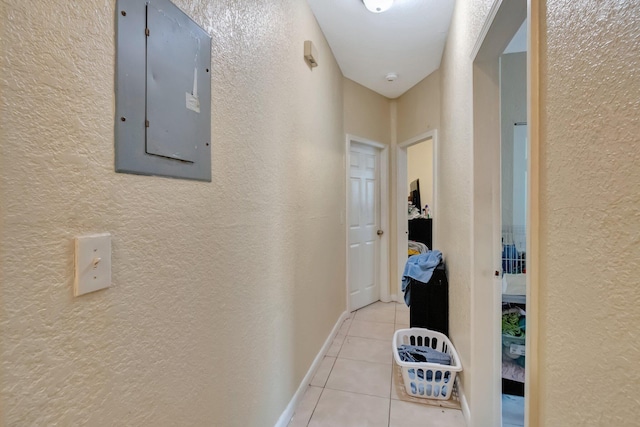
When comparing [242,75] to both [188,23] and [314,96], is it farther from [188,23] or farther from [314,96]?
[314,96]

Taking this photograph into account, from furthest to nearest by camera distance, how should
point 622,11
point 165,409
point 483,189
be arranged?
point 483,189 → point 165,409 → point 622,11

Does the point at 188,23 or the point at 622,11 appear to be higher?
the point at 188,23

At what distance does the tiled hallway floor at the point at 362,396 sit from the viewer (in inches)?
69.7

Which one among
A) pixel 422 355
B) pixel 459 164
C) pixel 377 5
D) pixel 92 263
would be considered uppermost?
pixel 377 5

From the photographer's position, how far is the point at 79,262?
0.63m

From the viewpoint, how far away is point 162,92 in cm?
86

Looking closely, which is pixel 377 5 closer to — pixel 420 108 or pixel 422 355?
pixel 420 108

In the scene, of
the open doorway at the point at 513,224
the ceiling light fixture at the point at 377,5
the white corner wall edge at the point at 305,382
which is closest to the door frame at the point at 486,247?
the open doorway at the point at 513,224

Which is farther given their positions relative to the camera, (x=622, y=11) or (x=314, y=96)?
(x=314, y=96)

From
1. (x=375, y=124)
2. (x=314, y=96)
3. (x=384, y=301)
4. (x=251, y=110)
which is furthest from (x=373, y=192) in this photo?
(x=251, y=110)

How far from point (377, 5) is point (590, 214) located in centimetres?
194

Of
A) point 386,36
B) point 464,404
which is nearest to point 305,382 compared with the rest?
point 464,404

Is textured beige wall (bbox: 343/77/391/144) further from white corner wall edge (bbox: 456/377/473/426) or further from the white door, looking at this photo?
white corner wall edge (bbox: 456/377/473/426)

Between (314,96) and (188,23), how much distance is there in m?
1.40
